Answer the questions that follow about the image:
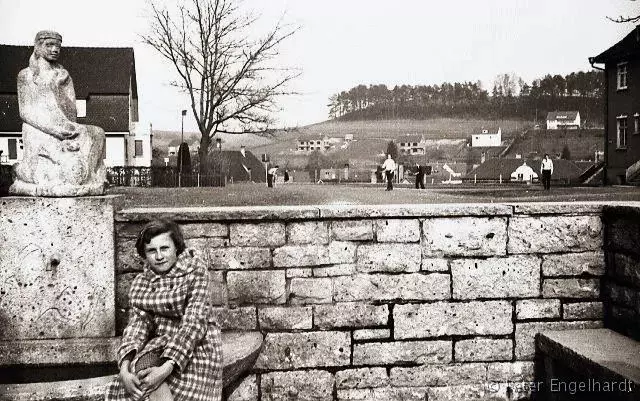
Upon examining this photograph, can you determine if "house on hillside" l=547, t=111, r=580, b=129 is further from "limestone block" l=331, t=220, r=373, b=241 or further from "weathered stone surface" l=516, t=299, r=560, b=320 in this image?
"limestone block" l=331, t=220, r=373, b=241

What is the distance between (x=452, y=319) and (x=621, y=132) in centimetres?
995

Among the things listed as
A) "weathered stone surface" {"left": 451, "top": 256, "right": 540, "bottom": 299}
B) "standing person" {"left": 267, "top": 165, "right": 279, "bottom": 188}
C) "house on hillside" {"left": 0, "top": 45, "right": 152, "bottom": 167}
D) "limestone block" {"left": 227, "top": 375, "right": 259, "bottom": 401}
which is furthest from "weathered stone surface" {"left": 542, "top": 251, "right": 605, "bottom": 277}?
"house on hillside" {"left": 0, "top": 45, "right": 152, "bottom": 167}

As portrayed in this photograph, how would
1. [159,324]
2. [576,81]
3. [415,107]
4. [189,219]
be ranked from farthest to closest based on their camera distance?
[415,107] → [576,81] → [189,219] → [159,324]

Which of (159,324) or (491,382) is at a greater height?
(159,324)

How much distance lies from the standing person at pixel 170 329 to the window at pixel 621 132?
11285 millimetres

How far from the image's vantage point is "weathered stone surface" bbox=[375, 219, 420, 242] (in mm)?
5207

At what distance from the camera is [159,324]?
11.9 ft

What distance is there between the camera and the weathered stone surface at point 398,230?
205 inches

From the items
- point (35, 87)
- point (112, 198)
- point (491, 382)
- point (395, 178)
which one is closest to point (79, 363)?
point (112, 198)

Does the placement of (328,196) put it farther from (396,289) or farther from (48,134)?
(48,134)

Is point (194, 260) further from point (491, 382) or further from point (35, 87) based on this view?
point (491, 382)

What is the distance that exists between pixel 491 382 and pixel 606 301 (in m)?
1.20

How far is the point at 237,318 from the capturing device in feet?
16.8

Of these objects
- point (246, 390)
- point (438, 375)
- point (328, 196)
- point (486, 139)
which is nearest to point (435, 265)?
point (438, 375)
